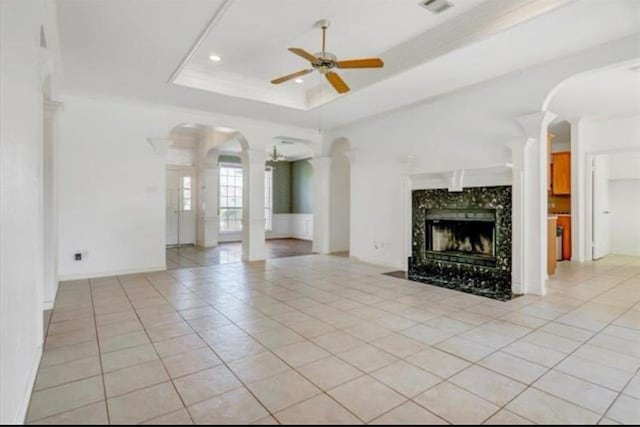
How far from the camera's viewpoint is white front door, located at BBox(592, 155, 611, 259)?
22.8 feet

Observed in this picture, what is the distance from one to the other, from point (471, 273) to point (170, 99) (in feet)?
17.3

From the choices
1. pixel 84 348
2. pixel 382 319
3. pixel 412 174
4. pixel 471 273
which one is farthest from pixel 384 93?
pixel 84 348

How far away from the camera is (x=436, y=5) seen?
324 cm

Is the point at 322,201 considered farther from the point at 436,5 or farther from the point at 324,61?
the point at 436,5

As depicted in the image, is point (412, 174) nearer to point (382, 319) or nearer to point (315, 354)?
point (382, 319)

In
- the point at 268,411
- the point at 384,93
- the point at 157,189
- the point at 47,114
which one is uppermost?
the point at 384,93

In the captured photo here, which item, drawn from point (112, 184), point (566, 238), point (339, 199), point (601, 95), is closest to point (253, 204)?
point (339, 199)

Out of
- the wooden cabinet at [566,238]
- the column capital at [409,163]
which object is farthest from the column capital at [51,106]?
the wooden cabinet at [566,238]

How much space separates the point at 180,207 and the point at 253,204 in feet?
10.9

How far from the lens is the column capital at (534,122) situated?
409cm

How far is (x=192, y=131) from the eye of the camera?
909 cm

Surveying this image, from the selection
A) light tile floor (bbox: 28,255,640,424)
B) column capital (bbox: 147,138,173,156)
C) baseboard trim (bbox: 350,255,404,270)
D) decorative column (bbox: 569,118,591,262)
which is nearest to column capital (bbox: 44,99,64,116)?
column capital (bbox: 147,138,173,156)

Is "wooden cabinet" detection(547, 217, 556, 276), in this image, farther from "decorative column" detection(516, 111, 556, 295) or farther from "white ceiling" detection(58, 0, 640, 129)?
"white ceiling" detection(58, 0, 640, 129)

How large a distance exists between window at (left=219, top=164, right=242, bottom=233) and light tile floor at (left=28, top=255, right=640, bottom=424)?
5.84 meters
